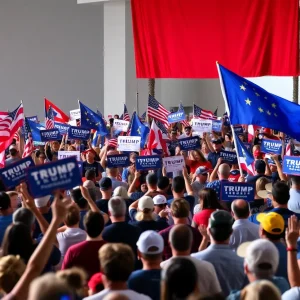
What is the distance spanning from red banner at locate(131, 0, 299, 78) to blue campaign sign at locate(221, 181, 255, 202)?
11.0 metres

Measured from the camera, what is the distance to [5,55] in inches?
1100

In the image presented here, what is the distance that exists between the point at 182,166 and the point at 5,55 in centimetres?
1836

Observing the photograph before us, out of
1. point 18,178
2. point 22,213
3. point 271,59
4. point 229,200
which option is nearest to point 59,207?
point 22,213

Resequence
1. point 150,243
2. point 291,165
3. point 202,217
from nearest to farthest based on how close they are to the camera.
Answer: point 150,243 → point 202,217 → point 291,165

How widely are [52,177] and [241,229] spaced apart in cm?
182

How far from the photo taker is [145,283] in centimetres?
505

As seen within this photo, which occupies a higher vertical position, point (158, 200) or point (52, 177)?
point (52, 177)

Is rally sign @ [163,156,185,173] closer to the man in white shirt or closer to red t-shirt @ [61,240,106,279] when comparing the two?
red t-shirt @ [61,240,106,279]

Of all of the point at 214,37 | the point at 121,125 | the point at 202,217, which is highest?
the point at 214,37

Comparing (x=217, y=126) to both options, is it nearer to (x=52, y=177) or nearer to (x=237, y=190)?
(x=237, y=190)

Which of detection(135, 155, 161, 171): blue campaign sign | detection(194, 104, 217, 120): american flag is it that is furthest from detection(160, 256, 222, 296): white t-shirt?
detection(194, 104, 217, 120): american flag

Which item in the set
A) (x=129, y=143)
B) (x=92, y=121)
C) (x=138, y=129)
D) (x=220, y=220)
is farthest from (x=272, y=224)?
(x=92, y=121)

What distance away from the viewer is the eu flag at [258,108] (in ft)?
32.1

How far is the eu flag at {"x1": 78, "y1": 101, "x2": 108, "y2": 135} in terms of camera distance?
16094mm
